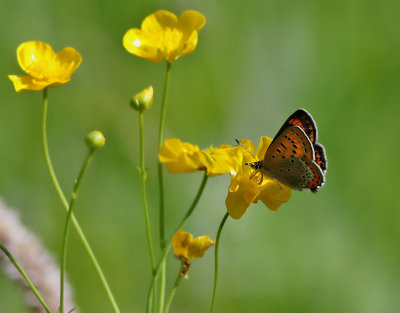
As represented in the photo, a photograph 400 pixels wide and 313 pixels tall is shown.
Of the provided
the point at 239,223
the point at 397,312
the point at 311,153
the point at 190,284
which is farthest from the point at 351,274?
the point at 311,153

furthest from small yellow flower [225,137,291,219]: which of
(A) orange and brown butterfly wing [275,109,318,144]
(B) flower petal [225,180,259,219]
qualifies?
(A) orange and brown butterfly wing [275,109,318,144]

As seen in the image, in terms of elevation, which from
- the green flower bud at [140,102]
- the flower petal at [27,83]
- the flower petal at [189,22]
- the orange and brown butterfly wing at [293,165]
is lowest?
the orange and brown butterfly wing at [293,165]

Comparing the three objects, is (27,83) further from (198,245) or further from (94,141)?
(198,245)

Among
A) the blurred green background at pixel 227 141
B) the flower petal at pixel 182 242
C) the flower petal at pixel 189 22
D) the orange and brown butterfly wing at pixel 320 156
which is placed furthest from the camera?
the blurred green background at pixel 227 141

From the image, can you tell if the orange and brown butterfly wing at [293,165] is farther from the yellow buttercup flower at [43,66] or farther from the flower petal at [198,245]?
the yellow buttercup flower at [43,66]

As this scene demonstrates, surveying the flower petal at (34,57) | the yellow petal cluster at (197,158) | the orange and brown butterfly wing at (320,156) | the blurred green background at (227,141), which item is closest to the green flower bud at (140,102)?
the yellow petal cluster at (197,158)

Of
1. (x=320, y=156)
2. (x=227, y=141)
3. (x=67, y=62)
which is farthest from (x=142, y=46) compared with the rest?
(x=227, y=141)

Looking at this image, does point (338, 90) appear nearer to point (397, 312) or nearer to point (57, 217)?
point (397, 312)

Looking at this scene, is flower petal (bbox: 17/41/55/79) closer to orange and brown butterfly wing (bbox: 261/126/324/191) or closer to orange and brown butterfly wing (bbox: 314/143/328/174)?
orange and brown butterfly wing (bbox: 261/126/324/191)
